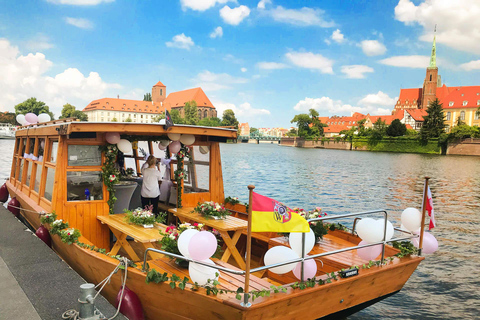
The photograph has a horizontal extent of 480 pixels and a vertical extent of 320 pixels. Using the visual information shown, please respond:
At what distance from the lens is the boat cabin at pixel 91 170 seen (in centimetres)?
708

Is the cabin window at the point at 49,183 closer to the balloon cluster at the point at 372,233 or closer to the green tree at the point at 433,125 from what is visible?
the balloon cluster at the point at 372,233

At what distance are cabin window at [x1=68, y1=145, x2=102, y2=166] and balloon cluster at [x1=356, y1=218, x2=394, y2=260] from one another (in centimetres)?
491

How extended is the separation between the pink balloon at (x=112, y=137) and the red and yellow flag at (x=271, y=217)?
169 inches

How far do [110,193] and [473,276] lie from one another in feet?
32.0

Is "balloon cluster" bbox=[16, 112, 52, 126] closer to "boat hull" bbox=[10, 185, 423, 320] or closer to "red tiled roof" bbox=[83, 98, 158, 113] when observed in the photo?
"boat hull" bbox=[10, 185, 423, 320]

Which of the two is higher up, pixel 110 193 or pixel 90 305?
pixel 110 193

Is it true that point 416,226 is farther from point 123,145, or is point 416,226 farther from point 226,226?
point 123,145

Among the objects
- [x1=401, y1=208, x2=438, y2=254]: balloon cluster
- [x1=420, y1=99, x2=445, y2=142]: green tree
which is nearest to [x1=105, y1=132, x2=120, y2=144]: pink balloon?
[x1=401, y1=208, x2=438, y2=254]: balloon cluster

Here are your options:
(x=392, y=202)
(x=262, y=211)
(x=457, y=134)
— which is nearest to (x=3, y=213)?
(x=262, y=211)

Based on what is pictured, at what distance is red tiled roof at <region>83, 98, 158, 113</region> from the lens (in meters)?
146

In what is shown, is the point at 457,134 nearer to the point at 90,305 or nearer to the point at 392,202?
the point at 392,202

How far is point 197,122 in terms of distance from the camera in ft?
447

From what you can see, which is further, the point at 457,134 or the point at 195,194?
the point at 457,134

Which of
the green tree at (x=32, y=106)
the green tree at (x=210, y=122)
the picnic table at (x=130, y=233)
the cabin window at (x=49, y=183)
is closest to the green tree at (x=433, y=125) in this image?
the green tree at (x=210, y=122)
